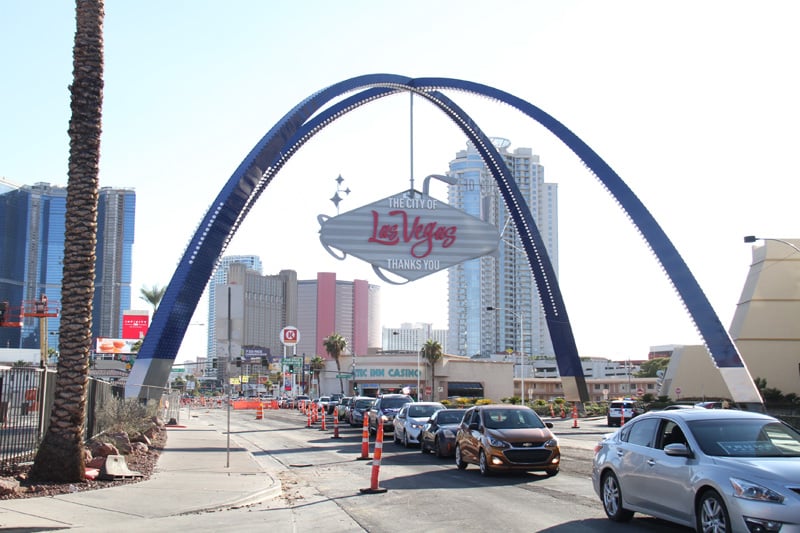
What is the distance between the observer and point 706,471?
29.0ft

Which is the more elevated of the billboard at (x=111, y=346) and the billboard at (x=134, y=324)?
the billboard at (x=134, y=324)

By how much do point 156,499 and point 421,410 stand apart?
15.3 m

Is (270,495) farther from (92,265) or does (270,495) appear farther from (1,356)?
(1,356)

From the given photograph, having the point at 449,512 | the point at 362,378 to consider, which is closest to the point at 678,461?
the point at 449,512

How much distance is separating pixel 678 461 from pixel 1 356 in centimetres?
11075

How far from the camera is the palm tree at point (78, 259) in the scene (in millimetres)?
14172

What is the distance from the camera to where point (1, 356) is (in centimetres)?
10475

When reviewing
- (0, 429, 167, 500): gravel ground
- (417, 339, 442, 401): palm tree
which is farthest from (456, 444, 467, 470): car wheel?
(417, 339, 442, 401): palm tree

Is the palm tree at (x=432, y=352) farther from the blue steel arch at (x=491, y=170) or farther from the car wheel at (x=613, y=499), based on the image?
the car wheel at (x=613, y=499)

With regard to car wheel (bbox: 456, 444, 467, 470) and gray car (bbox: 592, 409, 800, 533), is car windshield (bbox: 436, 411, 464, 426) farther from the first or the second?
gray car (bbox: 592, 409, 800, 533)

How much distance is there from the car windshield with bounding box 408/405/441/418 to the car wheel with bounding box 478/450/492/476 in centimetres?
950

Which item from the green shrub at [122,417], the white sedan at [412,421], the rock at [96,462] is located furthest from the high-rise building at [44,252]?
the rock at [96,462]

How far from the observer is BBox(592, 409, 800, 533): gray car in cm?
794

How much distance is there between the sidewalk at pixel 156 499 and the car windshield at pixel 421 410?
8.45 metres
